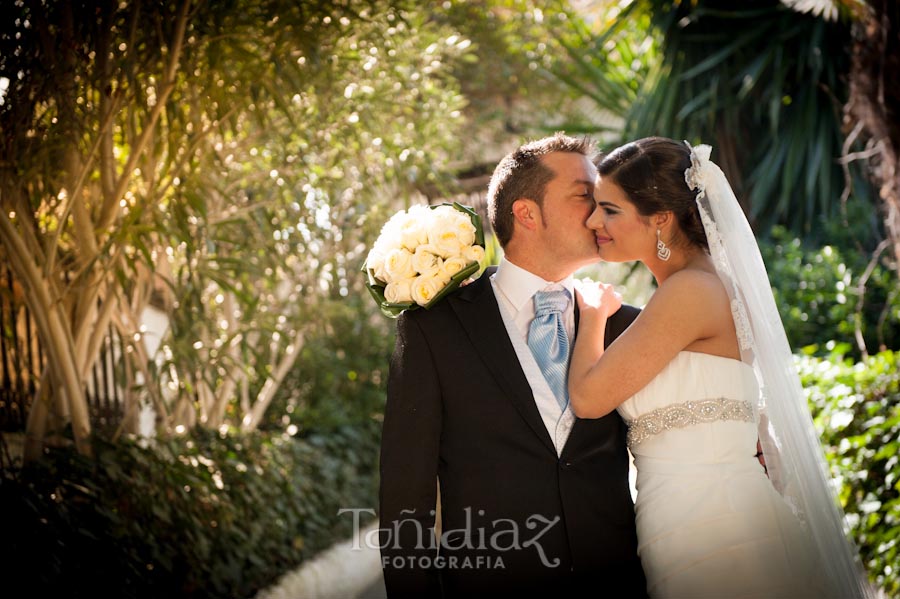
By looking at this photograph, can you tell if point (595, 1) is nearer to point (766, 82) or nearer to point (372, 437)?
point (766, 82)

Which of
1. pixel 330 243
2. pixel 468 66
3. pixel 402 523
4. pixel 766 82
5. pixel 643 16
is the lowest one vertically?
pixel 402 523

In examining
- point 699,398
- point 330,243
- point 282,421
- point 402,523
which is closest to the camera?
point 402,523

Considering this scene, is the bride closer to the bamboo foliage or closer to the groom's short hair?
the groom's short hair

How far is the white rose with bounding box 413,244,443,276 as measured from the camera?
2.80 metres

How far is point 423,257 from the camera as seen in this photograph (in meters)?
2.83

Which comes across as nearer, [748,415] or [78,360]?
[748,415]

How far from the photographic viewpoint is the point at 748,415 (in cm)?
283

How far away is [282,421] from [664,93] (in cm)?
474

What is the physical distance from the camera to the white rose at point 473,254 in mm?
2904

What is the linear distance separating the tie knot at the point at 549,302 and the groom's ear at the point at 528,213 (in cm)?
22

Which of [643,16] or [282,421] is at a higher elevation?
[643,16]

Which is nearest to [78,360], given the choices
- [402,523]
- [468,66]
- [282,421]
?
[402,523]

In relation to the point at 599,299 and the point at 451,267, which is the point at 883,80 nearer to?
the point at 599,299

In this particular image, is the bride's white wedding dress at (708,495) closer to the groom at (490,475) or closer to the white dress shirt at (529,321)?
the groom at (490,475)
